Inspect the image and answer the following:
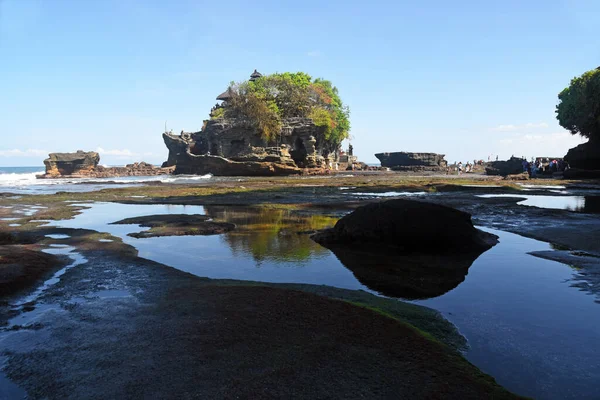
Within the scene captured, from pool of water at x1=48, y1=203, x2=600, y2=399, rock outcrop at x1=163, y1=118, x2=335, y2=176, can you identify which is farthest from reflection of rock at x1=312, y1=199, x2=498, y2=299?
rock outcrop at x1=163, y1=118, x2=335, y2=176

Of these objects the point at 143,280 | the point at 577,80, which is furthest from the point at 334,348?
the point at 577,80

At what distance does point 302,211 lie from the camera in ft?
48.5

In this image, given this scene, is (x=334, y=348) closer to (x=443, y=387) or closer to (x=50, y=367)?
(x=443, y=387)

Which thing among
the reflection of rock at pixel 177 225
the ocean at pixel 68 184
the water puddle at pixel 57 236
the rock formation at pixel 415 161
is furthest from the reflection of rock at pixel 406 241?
the rock formation at pixel 415 161

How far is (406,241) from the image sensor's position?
26.2 feet

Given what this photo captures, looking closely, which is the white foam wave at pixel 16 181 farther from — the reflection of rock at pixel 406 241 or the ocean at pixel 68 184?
the reflection of rock at pixel 406 241

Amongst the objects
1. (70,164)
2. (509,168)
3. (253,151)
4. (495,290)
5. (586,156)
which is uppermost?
(253,151)

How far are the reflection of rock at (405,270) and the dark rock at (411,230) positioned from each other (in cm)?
32

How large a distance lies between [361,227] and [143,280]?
4325 millimetres

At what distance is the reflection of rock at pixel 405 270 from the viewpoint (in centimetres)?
555

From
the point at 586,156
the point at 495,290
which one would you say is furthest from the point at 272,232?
the point at 586,156

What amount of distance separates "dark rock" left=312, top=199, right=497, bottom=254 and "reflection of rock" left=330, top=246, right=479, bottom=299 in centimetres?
32

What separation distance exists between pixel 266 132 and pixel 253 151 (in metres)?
3.48

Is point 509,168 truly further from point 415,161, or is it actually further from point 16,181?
point 16,181
